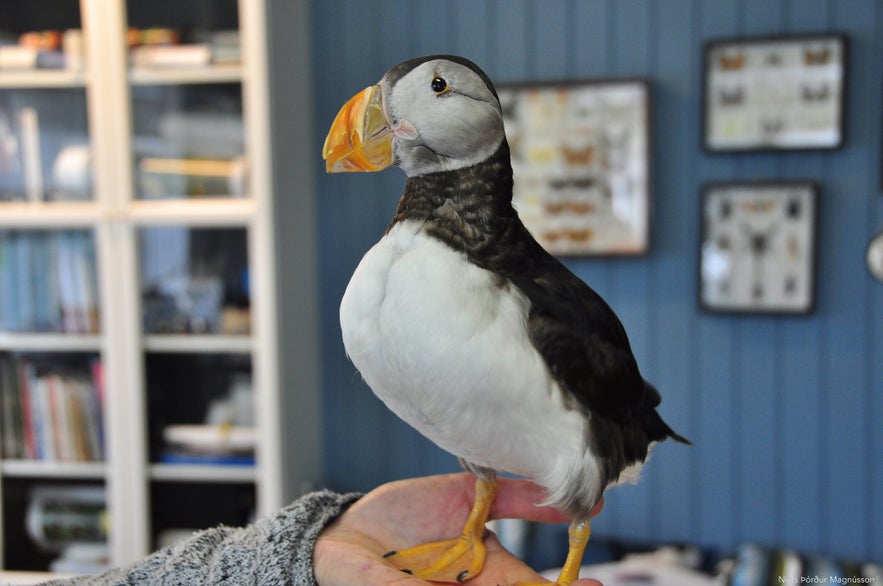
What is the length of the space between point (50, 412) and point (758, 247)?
190 cm

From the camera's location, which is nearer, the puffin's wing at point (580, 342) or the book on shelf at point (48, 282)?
the puffin's wing at point (580, 342)

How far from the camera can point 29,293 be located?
2.01m

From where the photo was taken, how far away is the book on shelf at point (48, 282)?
6.42ft

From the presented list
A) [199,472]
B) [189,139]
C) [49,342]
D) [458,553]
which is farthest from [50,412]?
[458,553]

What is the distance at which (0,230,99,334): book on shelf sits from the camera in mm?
1958

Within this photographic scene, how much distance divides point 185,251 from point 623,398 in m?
1.53

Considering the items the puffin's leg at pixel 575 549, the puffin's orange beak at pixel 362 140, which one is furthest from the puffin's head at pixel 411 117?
the puffin's leg at pixel 575 549

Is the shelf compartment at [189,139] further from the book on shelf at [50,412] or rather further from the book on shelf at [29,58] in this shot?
the book on shelf at [50,412]

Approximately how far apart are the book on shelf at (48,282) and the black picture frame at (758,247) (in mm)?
1593

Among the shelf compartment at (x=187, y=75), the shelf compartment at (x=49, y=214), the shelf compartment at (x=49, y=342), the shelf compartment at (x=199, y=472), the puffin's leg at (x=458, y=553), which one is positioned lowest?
the shelf compartment at (x=199, y=472)

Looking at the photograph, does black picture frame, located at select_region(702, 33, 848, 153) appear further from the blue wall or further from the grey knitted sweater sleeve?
the grey knitted sweater sleeve

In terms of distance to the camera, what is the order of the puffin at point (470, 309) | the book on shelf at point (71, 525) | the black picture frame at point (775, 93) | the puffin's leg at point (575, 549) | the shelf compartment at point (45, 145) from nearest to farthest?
1. the puffin at point (470, 309)
2. the puffin's leg at point (575, 549)
3. the black picture frame at point (775, 93)
4. the shelf compartment at point (45, 145)
5. the book on shelf at point (71, 525)

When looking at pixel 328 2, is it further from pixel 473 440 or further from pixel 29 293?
pixel 473 440

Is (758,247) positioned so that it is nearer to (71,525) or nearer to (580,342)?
(580,342)
